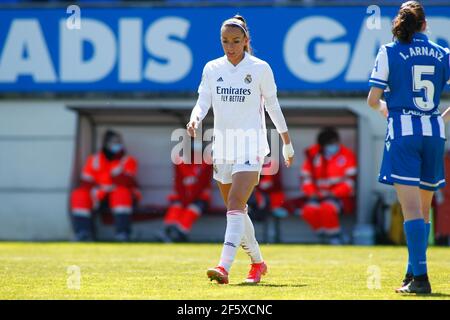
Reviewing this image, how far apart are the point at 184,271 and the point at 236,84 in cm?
231

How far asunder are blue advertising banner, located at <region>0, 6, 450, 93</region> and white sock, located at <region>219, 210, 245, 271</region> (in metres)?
9.99

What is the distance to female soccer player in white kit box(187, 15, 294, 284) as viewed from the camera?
823 centimetres

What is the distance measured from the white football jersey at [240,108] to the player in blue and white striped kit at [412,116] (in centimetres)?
115

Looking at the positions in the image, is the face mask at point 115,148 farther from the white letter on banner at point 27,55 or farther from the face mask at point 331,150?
the face mask at point 331,150

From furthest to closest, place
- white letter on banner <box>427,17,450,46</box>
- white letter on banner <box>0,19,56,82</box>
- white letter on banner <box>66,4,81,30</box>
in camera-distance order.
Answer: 1. white letter on banner <box>0,19,56,82</box>
2. white letter on banner <box>66,4,81,30</box>
3. white letter on banner <box>427,17,450,46</box>

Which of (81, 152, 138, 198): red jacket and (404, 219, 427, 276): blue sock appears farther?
(81, 152, 138, 198): red jacket

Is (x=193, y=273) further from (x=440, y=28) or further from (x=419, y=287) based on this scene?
(x=440, y=28)

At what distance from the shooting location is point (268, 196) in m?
17.5

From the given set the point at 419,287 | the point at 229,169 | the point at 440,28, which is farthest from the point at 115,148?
the point at 419,287

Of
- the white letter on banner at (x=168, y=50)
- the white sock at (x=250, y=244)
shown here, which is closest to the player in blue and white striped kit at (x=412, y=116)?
the white sock at (x=250, y=244)

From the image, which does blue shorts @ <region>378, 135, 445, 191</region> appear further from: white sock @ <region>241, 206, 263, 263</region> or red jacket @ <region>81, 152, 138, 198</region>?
red jacket @ <region>81, 152, 138, 198</region>

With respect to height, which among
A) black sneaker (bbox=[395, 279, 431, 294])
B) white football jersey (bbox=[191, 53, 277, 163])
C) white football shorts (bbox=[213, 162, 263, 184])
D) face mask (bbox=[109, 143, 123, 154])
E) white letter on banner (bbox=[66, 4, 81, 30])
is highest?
white letter on banner (bbox=[66, 4, 81, 30])

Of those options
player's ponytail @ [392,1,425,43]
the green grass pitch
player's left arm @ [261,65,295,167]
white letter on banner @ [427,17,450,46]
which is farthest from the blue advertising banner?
player's ponytail @ [392,1,425,43]
